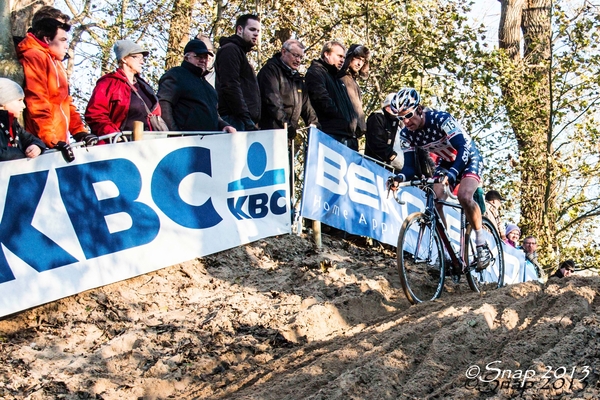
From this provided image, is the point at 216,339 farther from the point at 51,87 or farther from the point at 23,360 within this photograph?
the point at 51,87

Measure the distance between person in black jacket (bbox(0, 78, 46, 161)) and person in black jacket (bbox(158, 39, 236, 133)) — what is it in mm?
1870

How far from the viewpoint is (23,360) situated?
6.07 meters

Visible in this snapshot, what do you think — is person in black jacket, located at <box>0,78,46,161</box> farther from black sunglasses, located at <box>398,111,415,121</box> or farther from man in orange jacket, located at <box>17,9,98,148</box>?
black sunglasses, located at <box>398,111,415,121</box>

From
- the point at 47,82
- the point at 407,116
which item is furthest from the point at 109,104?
the point at 407,116

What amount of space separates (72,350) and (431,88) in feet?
31.2

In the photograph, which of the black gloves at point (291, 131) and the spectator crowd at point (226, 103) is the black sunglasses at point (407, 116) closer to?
the spectator crowd at point (226, 103)

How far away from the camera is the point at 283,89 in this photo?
9.27 metres

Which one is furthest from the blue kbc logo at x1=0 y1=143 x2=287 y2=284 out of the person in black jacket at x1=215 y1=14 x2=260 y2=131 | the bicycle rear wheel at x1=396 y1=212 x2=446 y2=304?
the bicycle rear wheel at x1=396 y1=212 x2=446 y2=304

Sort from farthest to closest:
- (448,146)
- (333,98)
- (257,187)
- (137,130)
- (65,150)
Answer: (333,98) → (448,146) → (257,187) → (137,130) → (65,150)

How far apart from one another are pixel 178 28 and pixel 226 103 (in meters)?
7.52

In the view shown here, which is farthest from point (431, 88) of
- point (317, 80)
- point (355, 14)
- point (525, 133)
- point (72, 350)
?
point (72, 350)

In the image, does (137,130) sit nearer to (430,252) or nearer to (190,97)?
(190,97)
